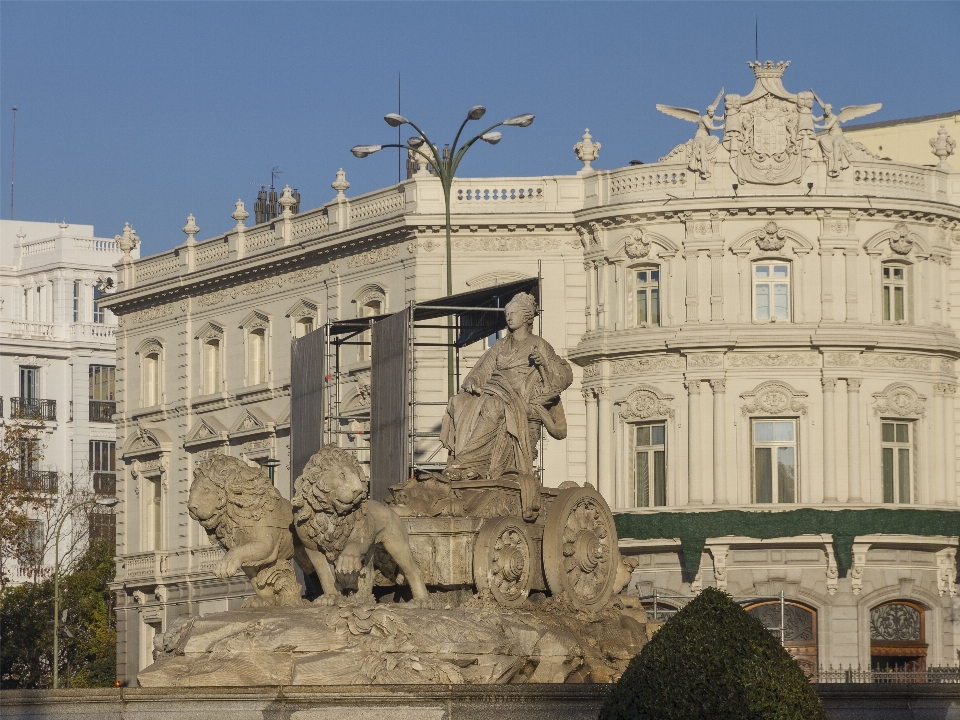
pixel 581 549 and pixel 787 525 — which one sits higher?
pixel 581 549

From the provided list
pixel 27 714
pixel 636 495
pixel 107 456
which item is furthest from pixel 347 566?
pixel 107 456

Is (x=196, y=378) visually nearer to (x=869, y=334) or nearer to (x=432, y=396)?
(x=432, y=396)

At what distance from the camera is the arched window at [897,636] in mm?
50844

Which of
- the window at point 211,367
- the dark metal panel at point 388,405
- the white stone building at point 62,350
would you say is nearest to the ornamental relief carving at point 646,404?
the dark metal panel at point 388,405

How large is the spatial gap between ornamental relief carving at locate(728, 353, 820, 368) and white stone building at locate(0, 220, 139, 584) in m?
35.4

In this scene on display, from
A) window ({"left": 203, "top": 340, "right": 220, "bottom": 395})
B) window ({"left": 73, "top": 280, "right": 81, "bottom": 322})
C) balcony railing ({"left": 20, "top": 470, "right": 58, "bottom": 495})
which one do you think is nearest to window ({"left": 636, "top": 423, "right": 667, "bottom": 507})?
window ({"left": 203, "top": 340, "right": 220, "bottom": 395})

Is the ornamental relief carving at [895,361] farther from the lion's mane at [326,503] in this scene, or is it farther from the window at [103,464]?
the window at [103,464]

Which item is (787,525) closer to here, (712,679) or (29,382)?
(712,679)

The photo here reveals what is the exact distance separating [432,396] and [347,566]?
3568 centimetres

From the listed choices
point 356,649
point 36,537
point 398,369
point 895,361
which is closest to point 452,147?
point 398,369

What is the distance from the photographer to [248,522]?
58.9 ft

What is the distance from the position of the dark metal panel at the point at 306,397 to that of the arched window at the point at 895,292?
13.0 m

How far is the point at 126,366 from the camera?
2616 inches

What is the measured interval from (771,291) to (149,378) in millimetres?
20409
